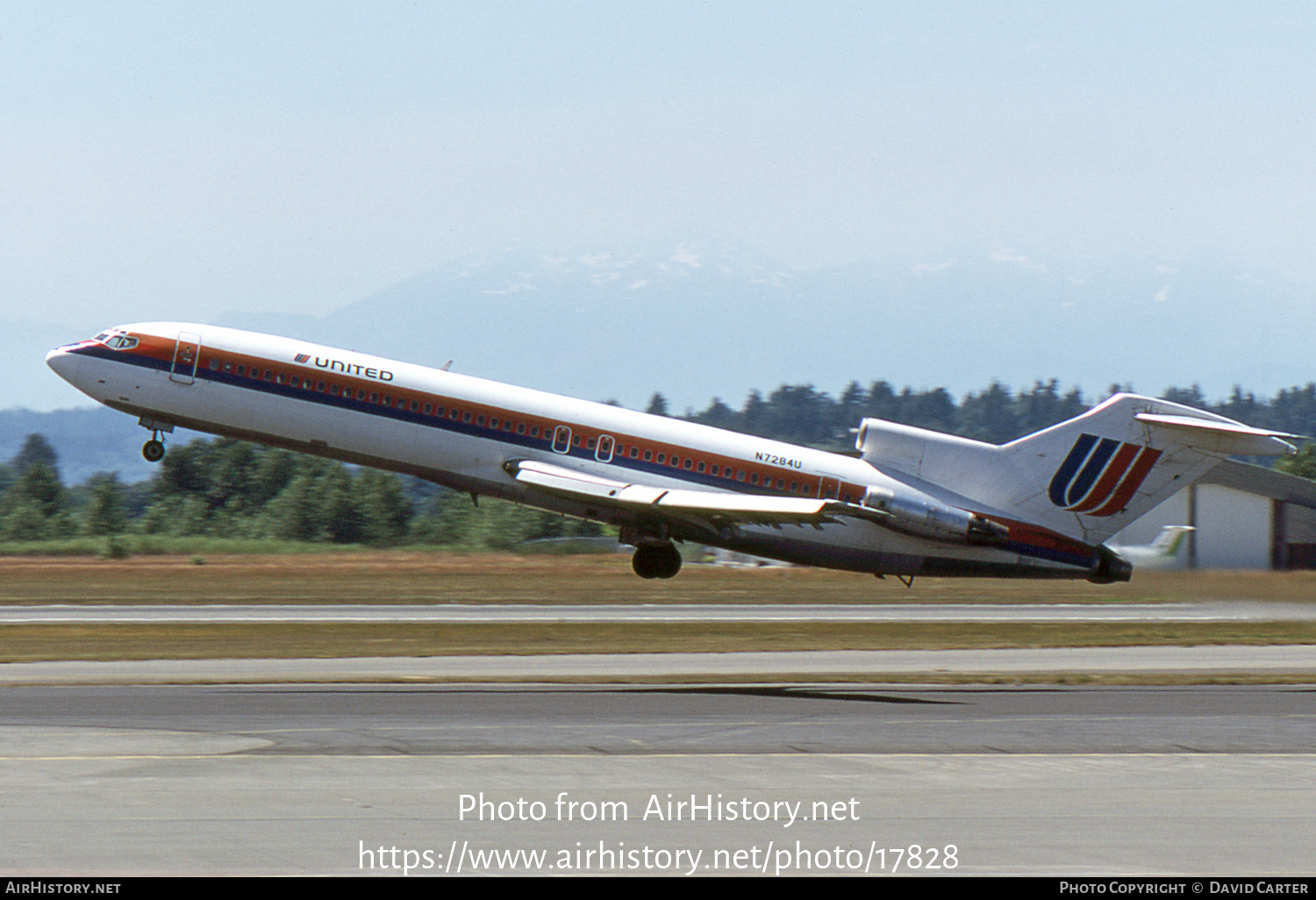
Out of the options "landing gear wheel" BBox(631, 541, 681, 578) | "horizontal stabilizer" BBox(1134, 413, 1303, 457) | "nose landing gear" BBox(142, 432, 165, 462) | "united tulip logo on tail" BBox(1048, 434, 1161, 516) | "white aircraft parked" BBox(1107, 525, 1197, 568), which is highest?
"horizontal stabilizer" BBox(1134, 413, 1303, 457)

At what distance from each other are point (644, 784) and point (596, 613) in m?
36.6

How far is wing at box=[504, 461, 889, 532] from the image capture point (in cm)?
3947

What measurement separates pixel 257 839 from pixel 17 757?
27.2 ft

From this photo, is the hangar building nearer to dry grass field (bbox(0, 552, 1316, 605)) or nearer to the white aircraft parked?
the white aircraft parked

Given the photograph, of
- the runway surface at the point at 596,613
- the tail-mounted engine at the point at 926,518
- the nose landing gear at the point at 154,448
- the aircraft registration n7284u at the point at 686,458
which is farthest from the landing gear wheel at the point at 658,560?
the nose landing gear at the point at 154,448

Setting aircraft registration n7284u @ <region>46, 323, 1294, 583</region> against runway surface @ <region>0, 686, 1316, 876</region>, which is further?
aircraft registration n7284u @ <region>46, 323, 1294, 583</region>

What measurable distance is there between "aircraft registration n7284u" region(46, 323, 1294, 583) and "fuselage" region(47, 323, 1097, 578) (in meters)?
0.05

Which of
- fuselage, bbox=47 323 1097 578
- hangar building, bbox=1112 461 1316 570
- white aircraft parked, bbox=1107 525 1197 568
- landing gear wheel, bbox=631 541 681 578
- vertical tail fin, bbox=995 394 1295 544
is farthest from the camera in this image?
hangar building, bbox=1112 461 1316 570

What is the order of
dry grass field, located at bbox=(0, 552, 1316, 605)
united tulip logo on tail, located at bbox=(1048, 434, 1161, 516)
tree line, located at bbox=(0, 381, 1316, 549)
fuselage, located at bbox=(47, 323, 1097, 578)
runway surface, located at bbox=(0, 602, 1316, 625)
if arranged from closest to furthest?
1. fuselage, located at bbox=(47, 323, 1097, 578)
2. united tulip logo on tail, located at bbox=(1048, 434, 1161, 516)
3. runway surface, located at bbox=(0, 602, 1316, 625)
4. dry grass field, located at bbox=(0, 552, 1316, 605)
5. tree line, located at bbox=(0, 381, 1316, 549)

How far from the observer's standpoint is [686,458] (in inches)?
1623

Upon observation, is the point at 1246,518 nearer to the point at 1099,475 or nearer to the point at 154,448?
the point at 1099,475

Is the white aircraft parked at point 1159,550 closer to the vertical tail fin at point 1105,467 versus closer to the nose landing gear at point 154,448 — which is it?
the vertical tail fin at point 1105,467

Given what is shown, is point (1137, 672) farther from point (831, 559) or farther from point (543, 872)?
point (543, 872)

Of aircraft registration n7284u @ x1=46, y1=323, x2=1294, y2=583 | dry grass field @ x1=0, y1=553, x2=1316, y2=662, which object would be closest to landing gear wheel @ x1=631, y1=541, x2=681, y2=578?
aircraft registration n7284u @ x1=46, y1=323, x2=1294, y2=583
